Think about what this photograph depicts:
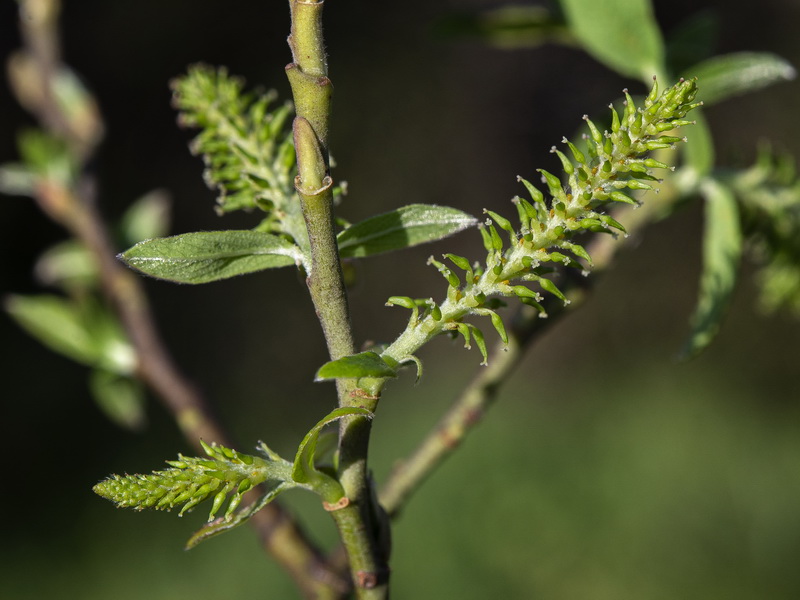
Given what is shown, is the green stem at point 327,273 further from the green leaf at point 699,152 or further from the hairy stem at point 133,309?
the green leaf at point 699,152

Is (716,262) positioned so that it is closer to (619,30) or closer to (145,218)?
(619,30)

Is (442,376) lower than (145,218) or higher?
lower

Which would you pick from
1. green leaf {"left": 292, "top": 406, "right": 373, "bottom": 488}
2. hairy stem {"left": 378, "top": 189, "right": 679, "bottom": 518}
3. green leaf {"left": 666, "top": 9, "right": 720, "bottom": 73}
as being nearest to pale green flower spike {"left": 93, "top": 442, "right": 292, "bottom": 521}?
green leaf {"left": 292, "top": 406, "right": 373, "bottom": 488}

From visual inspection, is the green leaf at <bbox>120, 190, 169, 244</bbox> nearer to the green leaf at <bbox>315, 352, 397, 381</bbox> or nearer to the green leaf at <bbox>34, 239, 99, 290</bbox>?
the green leaf at <bbox>34, 239, 99, 290</bbox>

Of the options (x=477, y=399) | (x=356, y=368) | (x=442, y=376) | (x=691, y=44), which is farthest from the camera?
(x=442, y=376)

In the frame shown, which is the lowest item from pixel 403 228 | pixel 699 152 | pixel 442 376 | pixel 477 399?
pixel 442 376

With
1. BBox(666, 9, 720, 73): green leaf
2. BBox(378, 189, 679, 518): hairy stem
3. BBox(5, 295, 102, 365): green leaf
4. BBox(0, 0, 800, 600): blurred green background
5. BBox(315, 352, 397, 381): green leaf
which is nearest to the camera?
BBox(315, 352, 397, 381): green leaf

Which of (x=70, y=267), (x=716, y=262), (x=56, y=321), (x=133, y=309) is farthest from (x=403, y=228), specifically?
(x=70, y=267)
